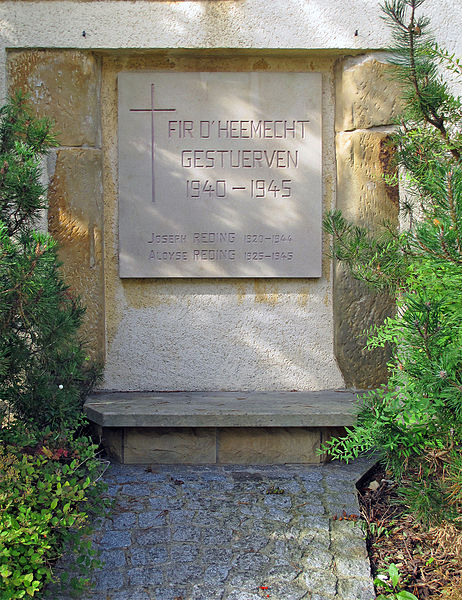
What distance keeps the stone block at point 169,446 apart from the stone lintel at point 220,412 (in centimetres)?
13

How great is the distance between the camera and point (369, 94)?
12.5ft

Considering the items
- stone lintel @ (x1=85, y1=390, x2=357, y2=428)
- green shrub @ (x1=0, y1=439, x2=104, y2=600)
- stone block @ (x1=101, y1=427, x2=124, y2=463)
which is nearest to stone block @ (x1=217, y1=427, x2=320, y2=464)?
stone lintel @ (x1=85, y1=390, x2=357, y2=428)

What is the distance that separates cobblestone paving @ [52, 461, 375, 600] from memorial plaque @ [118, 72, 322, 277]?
1283mm

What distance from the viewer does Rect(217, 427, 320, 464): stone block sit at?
350 centimetres

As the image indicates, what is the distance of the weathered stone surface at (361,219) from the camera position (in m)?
3.83

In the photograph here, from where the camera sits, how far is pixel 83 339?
12.5ft

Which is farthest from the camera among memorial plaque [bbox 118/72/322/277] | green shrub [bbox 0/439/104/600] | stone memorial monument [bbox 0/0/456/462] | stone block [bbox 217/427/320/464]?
memorial plaque [bbox 118/72/322/277]

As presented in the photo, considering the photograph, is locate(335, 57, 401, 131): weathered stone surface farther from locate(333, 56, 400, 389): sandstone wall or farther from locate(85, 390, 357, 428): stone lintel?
locate(85, 390, 357, 428): stone lintel

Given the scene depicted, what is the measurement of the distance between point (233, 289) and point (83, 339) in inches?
38.2

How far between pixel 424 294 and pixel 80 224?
2284 millimetres

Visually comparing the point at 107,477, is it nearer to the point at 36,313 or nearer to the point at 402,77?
the point at 36,313

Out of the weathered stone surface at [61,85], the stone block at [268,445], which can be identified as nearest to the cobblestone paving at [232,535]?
the stone block at [268,445]

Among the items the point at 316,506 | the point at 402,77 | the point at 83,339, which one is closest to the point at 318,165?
the point at 402,77

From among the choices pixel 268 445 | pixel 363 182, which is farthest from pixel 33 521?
pixel 363 182
